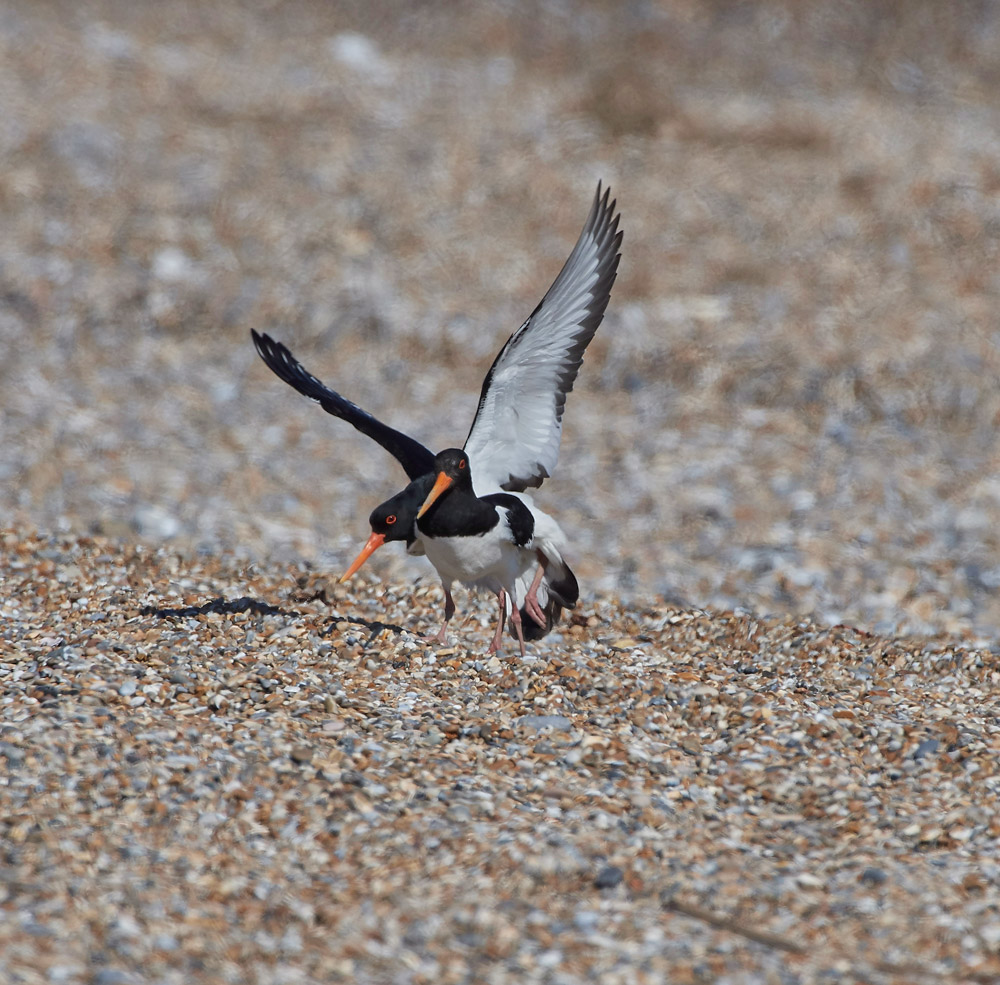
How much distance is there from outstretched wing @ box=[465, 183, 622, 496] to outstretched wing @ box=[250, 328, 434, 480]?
0.37 meters

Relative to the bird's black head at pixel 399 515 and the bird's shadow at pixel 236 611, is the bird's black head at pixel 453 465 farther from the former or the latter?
the bird's shadow at pixel 236 611

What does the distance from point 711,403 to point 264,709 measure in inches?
301

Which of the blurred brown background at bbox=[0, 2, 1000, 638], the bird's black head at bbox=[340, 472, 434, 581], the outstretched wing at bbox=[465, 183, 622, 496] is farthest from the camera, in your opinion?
the blurred brown background at bbox=[0, 2, 1000, 638]

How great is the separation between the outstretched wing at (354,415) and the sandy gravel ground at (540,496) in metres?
0.99

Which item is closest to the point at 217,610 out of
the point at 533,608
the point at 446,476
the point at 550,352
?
the point at 446,476

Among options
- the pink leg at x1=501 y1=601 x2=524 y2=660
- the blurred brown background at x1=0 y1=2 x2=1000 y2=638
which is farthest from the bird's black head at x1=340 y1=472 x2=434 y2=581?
the blurred brown background at x1=0 y1=2 x2=1000 y2=638

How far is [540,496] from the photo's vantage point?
37.5 feet

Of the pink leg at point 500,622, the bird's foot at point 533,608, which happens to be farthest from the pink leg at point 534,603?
the pink leg at point 500,622

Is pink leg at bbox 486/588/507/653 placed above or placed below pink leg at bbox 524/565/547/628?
below

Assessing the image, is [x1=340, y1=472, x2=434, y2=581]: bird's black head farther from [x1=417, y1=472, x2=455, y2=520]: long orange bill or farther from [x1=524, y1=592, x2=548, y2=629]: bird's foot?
[x1=524, y1=592, x2=548, y2=629]: bird's foot

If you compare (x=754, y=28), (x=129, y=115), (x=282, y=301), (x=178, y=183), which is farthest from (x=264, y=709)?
(x=754, y=28)

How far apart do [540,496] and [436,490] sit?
4.44 meters

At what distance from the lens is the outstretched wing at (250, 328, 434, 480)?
7609mm

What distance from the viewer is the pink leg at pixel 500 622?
23.5 ft
